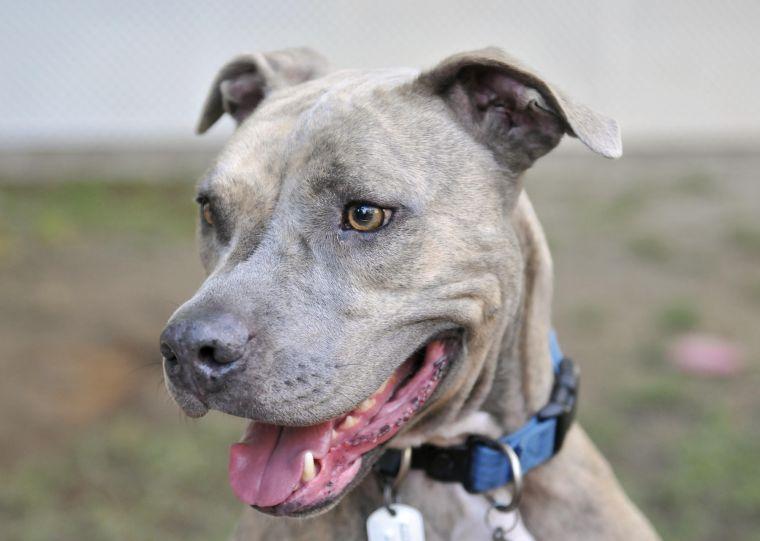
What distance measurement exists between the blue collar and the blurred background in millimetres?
1926

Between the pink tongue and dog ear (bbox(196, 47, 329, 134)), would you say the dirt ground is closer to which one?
dog ear (bbox(196, 47, 329, 134))

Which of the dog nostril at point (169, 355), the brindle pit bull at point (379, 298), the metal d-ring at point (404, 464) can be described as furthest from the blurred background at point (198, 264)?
the dog nostril at point (169, 355)

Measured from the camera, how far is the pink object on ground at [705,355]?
5.88 metres

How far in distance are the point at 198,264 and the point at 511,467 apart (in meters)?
5.03

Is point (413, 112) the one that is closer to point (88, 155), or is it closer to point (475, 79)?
point (475, 79)

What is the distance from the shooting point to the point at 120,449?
5.35 metres

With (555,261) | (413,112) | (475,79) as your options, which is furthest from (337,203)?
(555,261)

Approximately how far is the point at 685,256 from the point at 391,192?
559cm

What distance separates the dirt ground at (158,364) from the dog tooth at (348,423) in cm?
149

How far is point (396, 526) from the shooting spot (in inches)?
107

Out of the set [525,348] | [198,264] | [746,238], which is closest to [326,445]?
[525,348]

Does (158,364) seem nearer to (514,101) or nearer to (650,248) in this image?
(514,101)

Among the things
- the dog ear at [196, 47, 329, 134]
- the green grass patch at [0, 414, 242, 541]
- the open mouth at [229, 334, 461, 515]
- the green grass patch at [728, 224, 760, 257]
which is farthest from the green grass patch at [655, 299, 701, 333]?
the open mouth at [229, 334, 461, 515]

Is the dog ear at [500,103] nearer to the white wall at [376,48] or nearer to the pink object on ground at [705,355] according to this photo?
the pink object on ground at [705,355]
